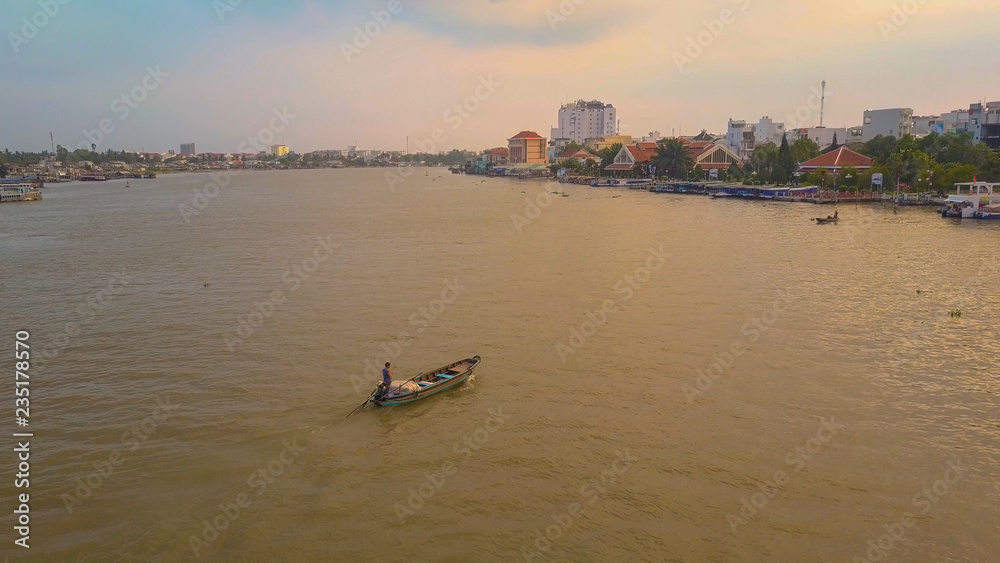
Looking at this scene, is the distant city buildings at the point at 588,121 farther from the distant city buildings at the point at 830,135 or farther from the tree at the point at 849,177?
the tree at the point at 849,177

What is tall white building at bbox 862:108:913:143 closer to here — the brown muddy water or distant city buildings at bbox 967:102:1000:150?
distant city buildings at bbox 967:102:1000:150

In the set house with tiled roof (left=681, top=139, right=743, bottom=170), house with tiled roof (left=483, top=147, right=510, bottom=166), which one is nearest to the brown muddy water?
house with tiled roof (left=681, top=139, right=743, bottom=170)

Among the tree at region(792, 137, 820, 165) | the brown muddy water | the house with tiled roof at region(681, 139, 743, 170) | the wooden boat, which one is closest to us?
the brown muddy water

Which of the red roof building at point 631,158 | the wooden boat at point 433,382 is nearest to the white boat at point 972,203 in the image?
the wooden boat at point 433,382

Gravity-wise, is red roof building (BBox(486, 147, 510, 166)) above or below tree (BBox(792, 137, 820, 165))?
above

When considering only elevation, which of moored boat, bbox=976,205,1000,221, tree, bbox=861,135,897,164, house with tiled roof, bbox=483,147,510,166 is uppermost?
house with tiled roof, bbox=483,147,510,166

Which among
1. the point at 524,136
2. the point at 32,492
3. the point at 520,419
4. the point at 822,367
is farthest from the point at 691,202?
the point at 524,136
